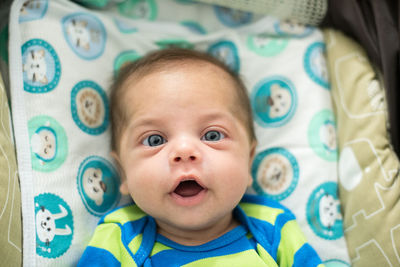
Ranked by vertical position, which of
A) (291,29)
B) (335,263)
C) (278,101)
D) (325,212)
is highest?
(291,29)

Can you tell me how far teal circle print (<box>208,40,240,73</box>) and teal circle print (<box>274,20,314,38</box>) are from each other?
0.18 meters

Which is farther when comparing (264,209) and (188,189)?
(264,209)

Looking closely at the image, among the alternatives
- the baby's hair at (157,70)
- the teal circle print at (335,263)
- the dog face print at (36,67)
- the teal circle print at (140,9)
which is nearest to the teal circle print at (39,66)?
the dog face print at (36,67)

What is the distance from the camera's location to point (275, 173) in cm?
138

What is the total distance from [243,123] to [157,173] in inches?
12.9

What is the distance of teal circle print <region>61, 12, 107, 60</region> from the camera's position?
133cm

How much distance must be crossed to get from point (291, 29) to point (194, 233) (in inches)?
33.2

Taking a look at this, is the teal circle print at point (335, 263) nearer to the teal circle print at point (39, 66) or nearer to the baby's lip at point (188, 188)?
the baby's lip at point (188, 188)

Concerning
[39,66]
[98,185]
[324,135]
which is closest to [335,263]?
[324,135]

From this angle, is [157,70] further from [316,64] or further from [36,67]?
[316,64]

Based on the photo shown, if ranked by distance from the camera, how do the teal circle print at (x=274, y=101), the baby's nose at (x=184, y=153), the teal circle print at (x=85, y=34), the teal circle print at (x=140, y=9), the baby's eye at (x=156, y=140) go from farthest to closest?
the teal circle print at (x=140, y=9) < the teal circle print at (x=274, y=101) < the teal circle print at (x=85, y=34) < the baby's eye at (x=156, y=140) < the baby's nose at (x=184, y=153)

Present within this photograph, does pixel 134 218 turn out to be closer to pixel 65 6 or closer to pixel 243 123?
pixel 243 123

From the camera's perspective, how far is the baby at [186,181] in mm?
1043

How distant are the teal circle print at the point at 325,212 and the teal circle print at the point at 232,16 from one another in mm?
728
